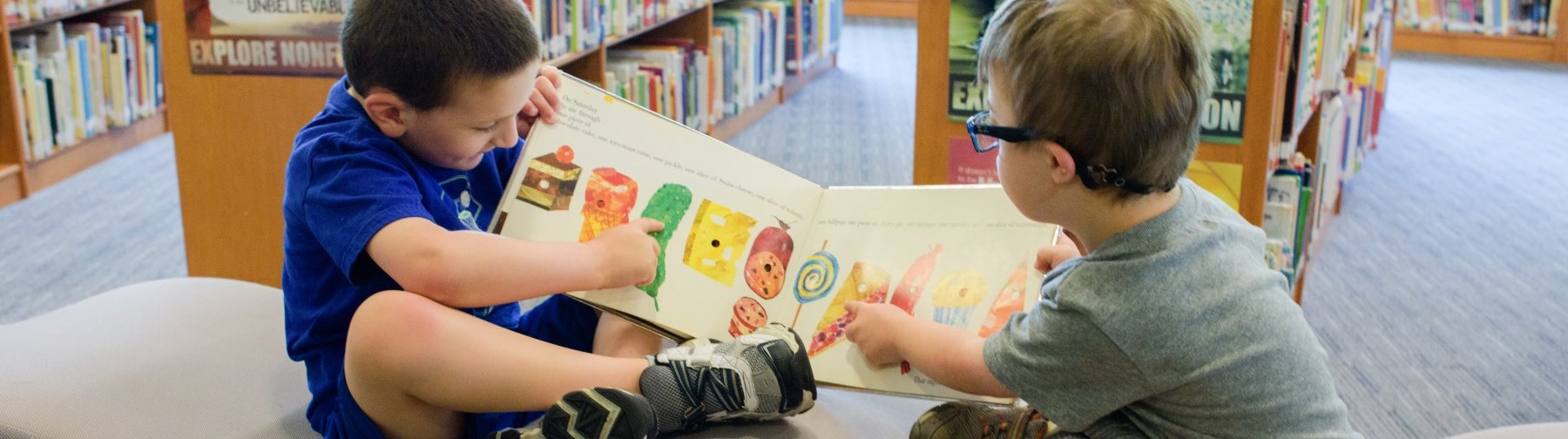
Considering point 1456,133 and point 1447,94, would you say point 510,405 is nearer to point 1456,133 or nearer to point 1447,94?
point 1456,133

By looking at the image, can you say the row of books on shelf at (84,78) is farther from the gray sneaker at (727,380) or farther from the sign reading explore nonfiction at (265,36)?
the gray sneaker at (727,380)

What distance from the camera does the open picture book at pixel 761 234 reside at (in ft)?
4.04

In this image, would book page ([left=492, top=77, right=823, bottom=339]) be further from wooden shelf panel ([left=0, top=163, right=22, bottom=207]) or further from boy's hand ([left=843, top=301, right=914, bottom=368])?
wooden shelf panel ([left=0, top=163, right=22, bottom=207])

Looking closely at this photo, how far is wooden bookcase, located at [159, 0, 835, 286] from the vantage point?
2109 millimetres

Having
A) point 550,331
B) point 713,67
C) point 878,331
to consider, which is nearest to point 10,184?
point 713,67

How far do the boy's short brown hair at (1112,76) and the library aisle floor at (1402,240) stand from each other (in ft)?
3.58

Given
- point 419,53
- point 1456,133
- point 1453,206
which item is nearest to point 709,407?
point 419,53

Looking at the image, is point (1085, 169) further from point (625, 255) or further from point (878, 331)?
point (625, 255)

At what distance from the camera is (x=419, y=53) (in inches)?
44.2

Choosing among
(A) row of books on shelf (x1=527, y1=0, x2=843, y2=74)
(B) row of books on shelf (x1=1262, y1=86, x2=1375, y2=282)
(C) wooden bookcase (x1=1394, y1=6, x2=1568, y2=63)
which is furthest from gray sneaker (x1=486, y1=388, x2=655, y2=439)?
(C) wooden bookcase (x1=1394, y1=6, x2=1568, y2=63)

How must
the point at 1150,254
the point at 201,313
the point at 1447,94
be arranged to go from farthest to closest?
the point at 1447,94 < the point at 201,313 < the point at 1150,254

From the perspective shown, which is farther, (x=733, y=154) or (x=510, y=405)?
(x=733, y=154)

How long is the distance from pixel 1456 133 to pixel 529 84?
3.58 m

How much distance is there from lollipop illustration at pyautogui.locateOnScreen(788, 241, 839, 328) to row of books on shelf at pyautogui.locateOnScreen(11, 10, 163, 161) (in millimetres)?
2524
